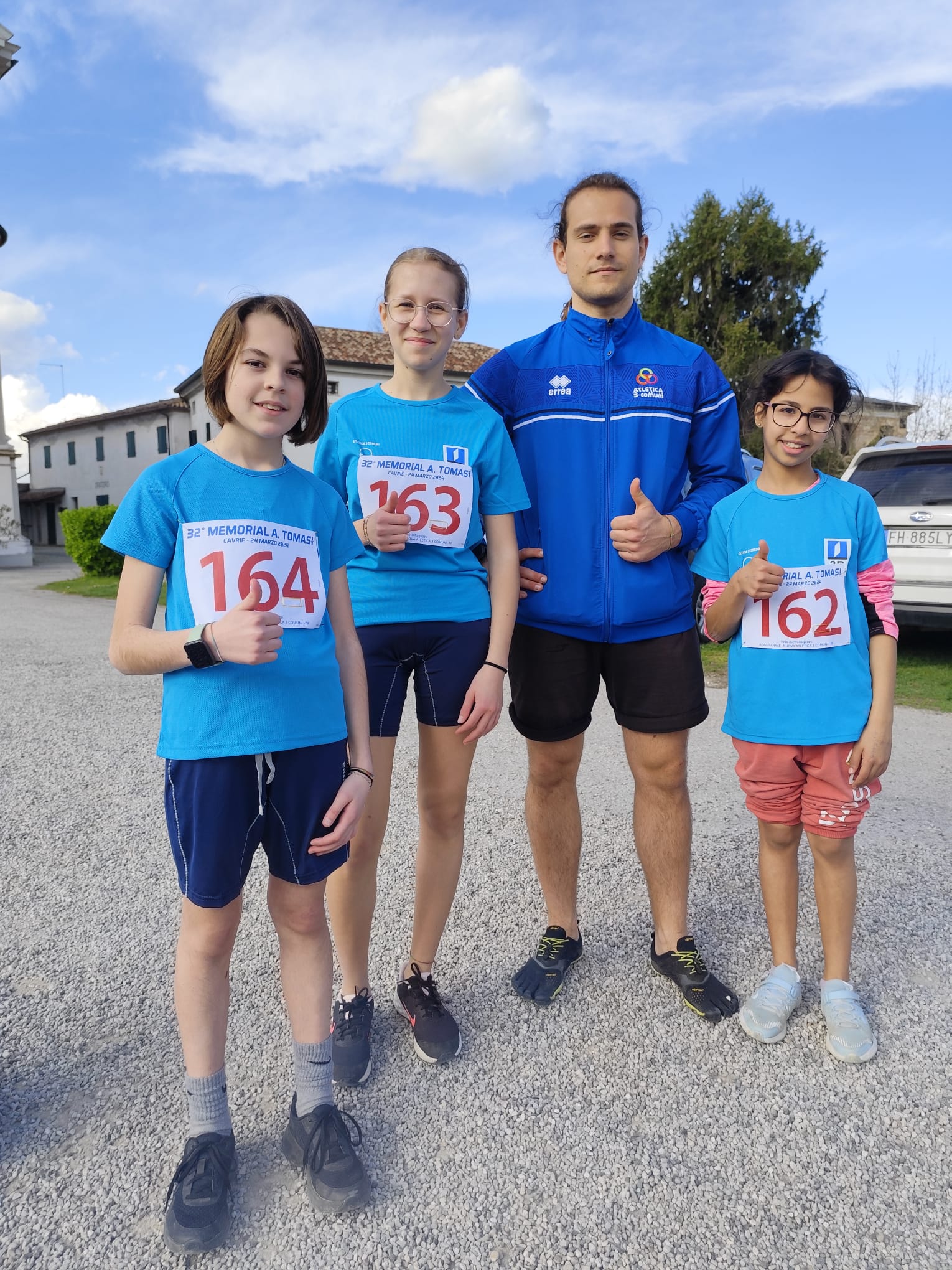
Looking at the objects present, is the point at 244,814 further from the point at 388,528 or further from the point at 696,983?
the point at 696,983

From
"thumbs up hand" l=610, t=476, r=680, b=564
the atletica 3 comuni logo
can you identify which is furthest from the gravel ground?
the atletica 3 comuni logo

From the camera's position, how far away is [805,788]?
8.01 ft

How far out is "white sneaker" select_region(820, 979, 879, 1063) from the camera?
2270 mm

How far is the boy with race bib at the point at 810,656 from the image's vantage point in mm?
2346

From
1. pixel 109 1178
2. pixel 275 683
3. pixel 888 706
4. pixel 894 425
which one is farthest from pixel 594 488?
pixel 894 425

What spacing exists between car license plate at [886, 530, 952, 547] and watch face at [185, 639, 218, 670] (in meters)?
6.33

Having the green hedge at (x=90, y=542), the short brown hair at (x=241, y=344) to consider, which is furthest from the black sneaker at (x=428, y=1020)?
the green hedge at (x=90, y=542)

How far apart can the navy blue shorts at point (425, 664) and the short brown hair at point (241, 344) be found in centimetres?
58

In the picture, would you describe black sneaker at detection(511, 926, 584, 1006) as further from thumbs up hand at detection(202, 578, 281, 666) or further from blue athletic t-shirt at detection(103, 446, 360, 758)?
thumbs up hand at detection(202, 578, 281, 666)

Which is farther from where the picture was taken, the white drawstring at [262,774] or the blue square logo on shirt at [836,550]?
the blue square logo on shirt at [836,550]

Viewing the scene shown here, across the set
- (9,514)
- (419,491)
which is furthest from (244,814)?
(9,514)

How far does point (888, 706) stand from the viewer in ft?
7.63

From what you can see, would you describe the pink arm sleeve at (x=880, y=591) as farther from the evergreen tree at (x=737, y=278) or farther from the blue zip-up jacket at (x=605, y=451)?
the evergreen tree at (x=737, y=278)

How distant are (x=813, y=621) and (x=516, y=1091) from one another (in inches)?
57.7
